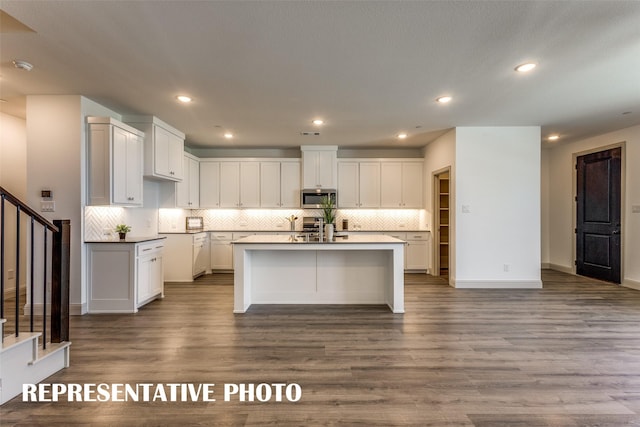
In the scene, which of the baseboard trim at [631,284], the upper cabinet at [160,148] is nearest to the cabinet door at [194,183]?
the upper cabinet at [160,148]

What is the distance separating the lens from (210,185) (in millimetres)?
6848

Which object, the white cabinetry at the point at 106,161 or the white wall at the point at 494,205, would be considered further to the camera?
the white wall at the point at 494,205

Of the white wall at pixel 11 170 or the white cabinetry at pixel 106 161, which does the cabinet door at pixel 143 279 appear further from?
the white wall at pixel 11 170

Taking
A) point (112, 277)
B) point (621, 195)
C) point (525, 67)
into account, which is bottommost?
point (112, 277)

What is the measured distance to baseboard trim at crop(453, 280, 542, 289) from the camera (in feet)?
17.3

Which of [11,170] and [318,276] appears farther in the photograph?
[11,170]

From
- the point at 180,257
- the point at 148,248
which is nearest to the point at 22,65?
the point at 148,248

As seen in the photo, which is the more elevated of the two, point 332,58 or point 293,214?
point 332,58

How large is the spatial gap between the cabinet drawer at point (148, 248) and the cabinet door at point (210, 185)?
7.23ft

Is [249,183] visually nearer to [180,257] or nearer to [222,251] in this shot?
[222,251]

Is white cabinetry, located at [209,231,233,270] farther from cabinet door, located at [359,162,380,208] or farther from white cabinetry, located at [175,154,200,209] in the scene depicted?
cabinet door, located at [359,162,380,208]

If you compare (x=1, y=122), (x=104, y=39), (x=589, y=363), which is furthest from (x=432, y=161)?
(x=1, y=122)

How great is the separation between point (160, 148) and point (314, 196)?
3.04m

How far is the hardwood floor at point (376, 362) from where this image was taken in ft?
6.49
